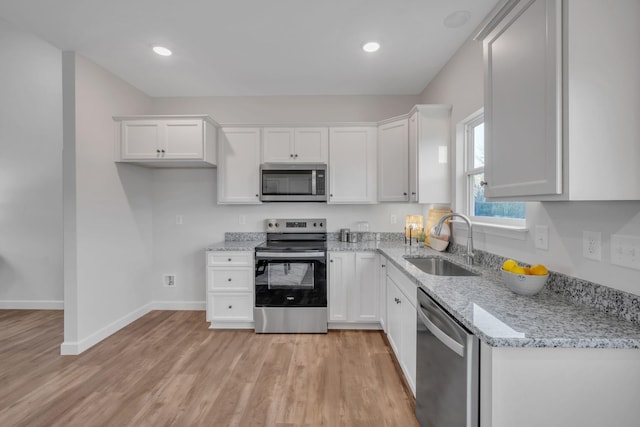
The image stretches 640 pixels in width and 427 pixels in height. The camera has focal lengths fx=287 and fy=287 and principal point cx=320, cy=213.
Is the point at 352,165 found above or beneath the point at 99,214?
above

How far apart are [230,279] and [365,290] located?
1.39 m

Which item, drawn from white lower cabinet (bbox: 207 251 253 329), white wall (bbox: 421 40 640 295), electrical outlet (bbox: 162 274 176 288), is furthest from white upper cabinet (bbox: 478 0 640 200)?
electrical outlet (bbox: 162 274 176 288)

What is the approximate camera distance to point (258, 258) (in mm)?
2914

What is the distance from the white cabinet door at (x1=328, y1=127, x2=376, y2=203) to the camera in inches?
126

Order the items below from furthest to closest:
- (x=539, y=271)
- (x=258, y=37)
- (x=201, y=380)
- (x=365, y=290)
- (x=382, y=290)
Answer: (x=365, y=290) → (x=382, y=290) → (x=258, y=37) → (x=201, y=380) → (x=539, y=271)

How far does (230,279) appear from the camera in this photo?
2.97 meters

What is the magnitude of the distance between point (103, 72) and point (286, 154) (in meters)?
1.92

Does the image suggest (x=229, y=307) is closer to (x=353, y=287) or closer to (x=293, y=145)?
(x=353, y=287)

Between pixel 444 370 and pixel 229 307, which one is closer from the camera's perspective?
pixel 444 370

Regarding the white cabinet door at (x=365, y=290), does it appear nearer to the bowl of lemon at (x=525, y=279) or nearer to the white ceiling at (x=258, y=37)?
the bowl of lemon at (x=525, y=279)

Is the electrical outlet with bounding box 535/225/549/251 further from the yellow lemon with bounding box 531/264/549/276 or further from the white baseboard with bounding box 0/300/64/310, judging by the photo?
the white baseboard with bounding box 0/300/64/310

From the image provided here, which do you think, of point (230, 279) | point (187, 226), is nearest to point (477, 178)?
point (230, 279)

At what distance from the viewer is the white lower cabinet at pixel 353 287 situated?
2.91 metres

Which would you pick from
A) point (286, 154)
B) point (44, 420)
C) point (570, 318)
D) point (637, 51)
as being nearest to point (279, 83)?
point (286, 154)
